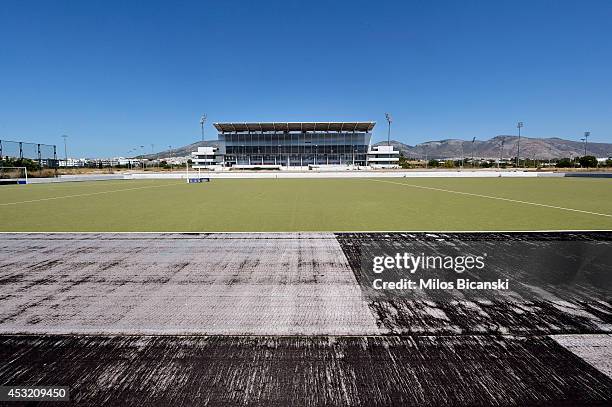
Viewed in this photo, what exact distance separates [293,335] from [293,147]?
95932 millimetres

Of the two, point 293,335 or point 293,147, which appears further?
point 293,147

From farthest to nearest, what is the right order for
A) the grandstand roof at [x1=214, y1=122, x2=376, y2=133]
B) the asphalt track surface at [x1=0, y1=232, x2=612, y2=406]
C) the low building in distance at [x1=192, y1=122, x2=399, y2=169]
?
1. the low building in distance at [x1=192, y1=122, x2=399, y2=169]
2. the grandstand roof at [x1=214, y1=122, x2=376, y2=133]
3. the asphalt track surface at [x1=0, y1=232, x2=612, y2=406]

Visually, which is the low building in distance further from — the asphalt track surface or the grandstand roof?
the asphalt track surface

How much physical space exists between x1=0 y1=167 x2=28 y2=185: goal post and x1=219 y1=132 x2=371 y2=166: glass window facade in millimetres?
61361

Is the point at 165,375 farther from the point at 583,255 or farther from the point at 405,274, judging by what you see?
the point at 583,255

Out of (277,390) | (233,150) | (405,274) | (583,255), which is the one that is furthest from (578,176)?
(233,150)

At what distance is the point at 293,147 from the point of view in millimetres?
97625

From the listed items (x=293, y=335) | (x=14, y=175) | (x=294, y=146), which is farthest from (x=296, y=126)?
(x=293, y=335)

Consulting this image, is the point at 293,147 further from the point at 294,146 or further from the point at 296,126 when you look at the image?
the point at 296,126

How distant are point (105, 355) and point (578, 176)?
6327cm

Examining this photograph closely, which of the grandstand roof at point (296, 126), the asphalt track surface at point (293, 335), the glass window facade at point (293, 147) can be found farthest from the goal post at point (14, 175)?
the glass window facade at point (293, 147)

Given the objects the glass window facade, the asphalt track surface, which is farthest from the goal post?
the glass window facade

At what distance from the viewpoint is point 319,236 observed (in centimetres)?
838

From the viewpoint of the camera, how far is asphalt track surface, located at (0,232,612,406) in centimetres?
→ 275
